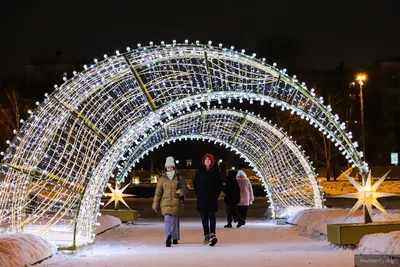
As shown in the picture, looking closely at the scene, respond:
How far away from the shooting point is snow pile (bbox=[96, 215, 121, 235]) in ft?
59.1

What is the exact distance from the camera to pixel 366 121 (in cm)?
6066

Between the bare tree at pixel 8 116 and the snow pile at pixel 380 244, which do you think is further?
the bare tree at pixel 8 116

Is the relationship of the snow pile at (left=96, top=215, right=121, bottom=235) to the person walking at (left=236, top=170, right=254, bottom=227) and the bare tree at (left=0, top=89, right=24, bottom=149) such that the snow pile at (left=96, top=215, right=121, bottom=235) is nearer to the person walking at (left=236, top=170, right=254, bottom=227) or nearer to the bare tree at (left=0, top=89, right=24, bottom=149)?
the person walking at (left=236, top=170, right=254, bottom=227)

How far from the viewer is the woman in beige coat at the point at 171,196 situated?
581 inches

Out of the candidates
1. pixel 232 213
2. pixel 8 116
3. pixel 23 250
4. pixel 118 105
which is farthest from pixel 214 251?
pixel 8 116

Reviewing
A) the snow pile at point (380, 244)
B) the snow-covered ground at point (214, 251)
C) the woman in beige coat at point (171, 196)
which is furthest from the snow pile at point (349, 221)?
the woman in beige coat at point (171, 196)

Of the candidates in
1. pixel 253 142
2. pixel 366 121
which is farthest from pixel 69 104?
pixel 366 121

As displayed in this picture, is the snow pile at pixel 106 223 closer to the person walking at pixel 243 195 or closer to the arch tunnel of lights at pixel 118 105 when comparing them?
the arch tunnel of lights at pixel 118 105

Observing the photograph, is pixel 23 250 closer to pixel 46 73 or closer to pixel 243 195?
pixel 243 195

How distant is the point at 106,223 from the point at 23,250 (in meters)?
8.34

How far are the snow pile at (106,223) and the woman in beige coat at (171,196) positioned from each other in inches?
125

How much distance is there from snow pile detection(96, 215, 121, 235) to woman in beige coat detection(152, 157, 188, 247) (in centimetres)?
318

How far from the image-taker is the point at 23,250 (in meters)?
10.9

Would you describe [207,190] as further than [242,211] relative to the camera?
No
